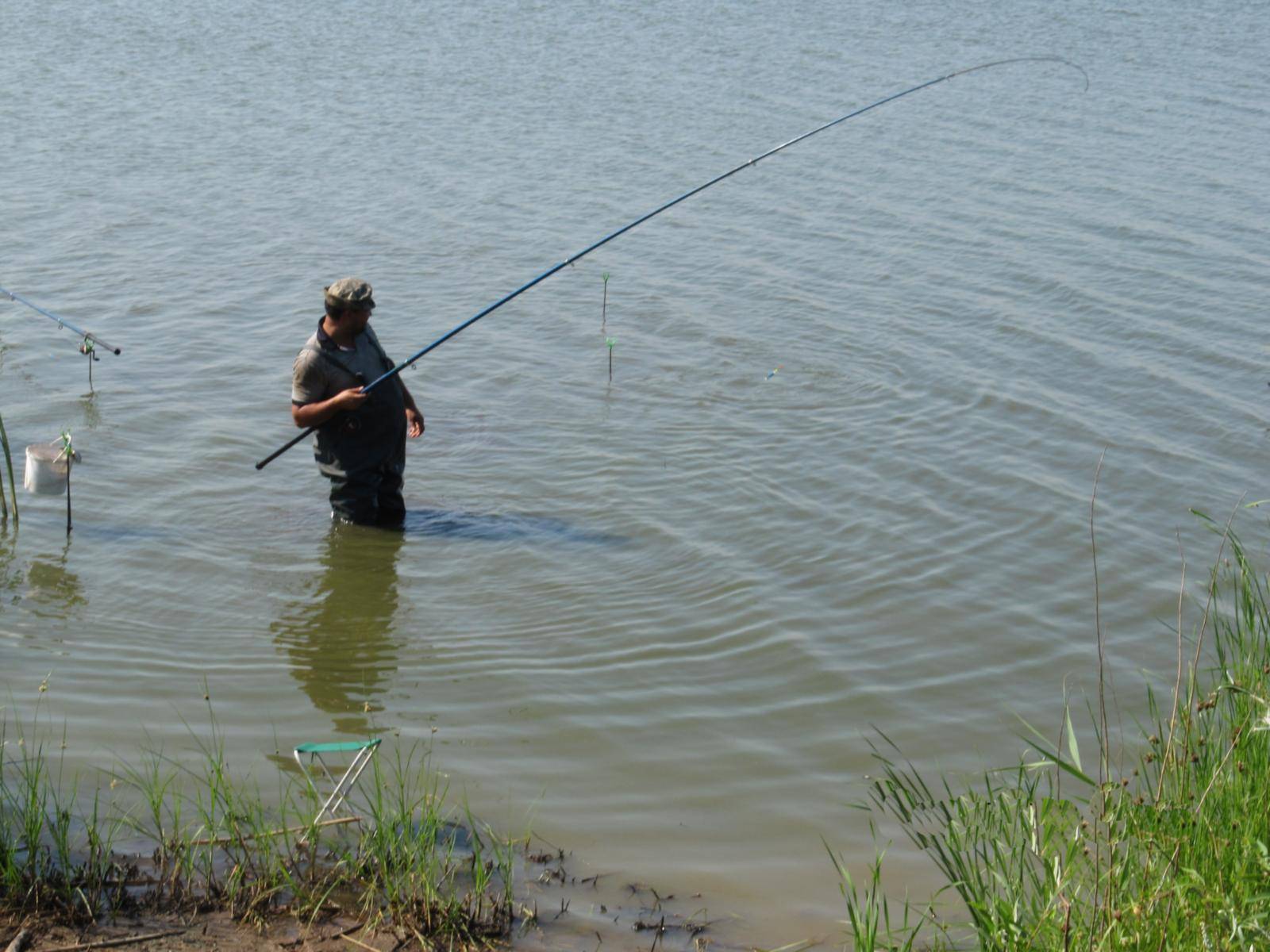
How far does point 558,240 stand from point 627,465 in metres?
4.15

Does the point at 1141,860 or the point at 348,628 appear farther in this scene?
the point at 348,628

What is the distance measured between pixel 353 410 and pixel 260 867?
9.73 ft

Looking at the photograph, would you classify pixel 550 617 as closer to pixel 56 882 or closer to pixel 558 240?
pixel 56 882

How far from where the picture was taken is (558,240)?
11.5m

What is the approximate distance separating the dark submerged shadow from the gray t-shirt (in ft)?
3.07

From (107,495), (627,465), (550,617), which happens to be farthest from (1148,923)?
(107,495)

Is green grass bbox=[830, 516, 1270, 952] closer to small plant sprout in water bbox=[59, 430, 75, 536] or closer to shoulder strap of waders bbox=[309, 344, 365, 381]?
shoulder strap of waders bbox=[309, 344, 365, 381]

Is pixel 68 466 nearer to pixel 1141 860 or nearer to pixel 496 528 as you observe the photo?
pixel 496 528

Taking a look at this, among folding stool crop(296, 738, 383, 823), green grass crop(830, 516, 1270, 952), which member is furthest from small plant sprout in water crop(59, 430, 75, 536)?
green grass crop(830, 516, 1270, 952)

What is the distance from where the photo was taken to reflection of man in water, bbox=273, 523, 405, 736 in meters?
5.31

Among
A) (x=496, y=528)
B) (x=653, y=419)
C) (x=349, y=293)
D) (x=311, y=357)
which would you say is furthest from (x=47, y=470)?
(x=653, y=419)

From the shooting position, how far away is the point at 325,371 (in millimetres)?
6246

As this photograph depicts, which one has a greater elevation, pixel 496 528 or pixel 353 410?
pixel 353 410

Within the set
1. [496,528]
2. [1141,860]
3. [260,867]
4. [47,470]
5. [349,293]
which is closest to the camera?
[1141,860]
